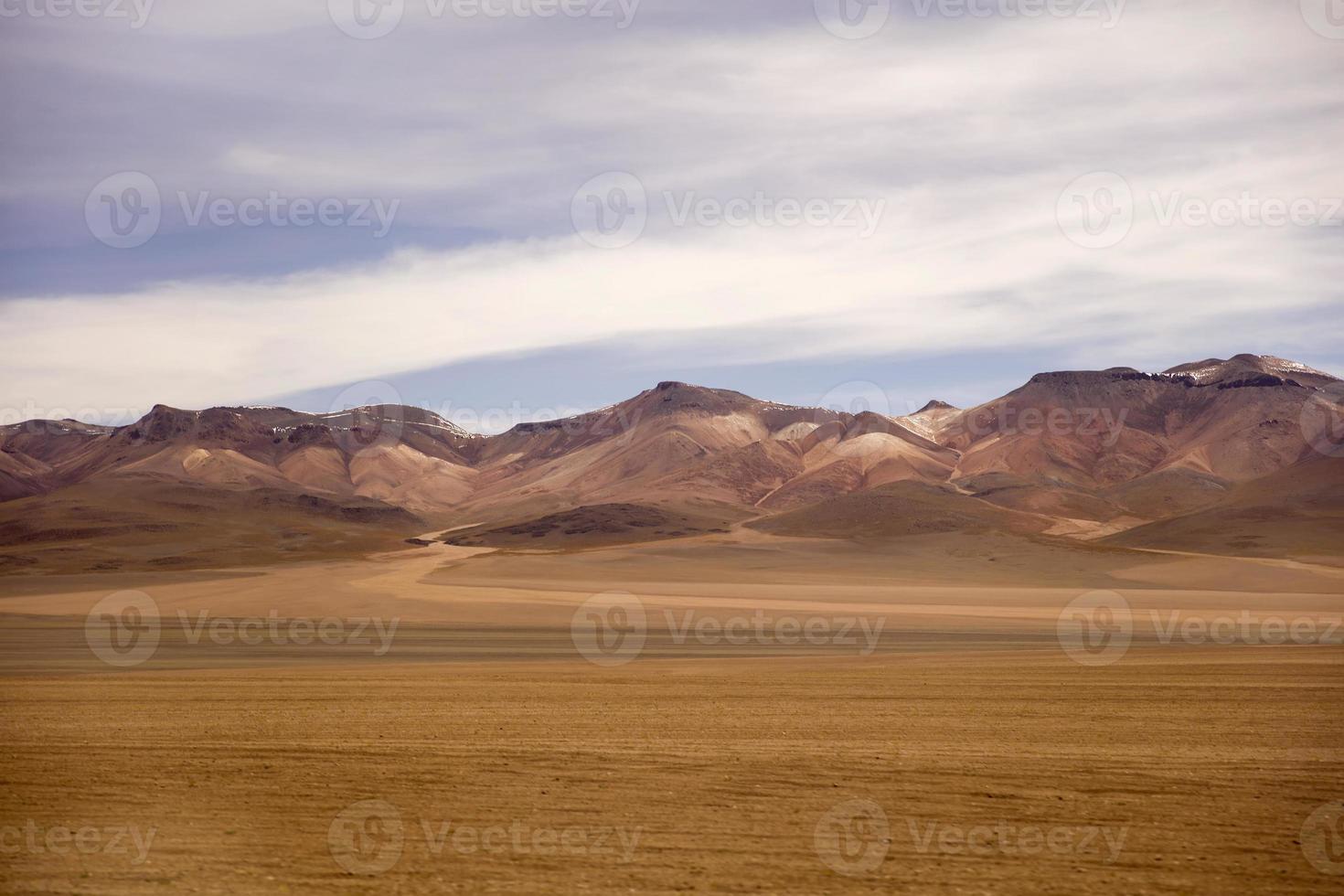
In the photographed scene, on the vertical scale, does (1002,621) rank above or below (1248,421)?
below

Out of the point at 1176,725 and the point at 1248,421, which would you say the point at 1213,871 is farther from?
the point at 1248,421

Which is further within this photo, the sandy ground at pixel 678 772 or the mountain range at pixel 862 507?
the mountain range at pixel 862 507

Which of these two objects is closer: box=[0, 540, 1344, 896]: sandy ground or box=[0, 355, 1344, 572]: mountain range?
box=[0, 540, 1344, 896]: sandy ground

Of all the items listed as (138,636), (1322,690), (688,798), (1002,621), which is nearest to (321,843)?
(688,798)

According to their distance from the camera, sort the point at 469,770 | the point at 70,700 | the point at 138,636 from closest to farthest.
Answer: the point at 469,770
the point at 70,700
the point at 138,636

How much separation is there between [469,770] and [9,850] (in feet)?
16.1

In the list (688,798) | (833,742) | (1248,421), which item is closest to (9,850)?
(688,798)

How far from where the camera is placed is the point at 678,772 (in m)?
13.2

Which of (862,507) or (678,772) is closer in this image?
(678,772)

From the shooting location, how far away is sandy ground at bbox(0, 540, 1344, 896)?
31.7 ft

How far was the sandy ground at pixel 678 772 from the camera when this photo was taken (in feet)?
31.7

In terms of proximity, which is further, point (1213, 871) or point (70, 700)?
point (70, 700)

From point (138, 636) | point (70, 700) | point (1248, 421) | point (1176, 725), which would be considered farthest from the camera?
point (1248, 421)

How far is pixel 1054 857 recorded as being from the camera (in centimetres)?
995
